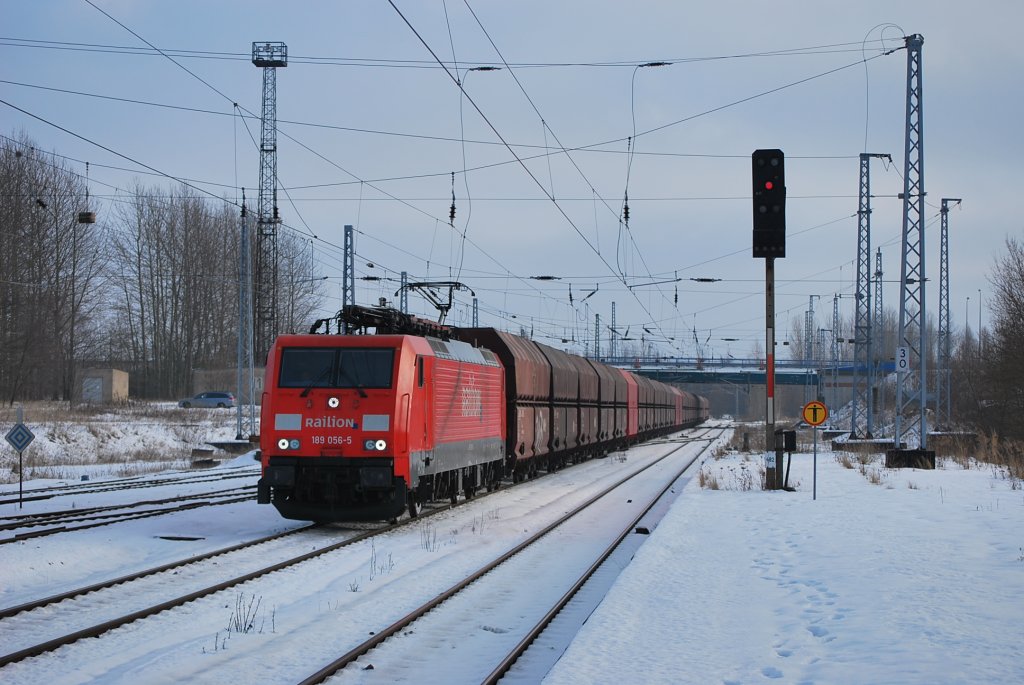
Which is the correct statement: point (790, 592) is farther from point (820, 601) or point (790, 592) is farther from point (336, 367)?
point (336, 367)

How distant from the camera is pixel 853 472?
2762cm

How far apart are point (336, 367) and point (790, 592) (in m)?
7.68

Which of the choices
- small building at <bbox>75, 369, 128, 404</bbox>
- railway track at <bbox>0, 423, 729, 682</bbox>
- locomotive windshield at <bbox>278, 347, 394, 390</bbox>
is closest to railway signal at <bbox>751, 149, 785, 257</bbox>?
locomotive windshield at <bbox>278, 347, 394, 390</bbox>

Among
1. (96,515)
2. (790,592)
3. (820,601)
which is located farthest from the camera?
(96,515)

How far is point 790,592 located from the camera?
1062 centimetres

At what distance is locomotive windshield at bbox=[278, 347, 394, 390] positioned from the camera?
15484 millimetres

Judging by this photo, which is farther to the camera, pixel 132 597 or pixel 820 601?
pixel 132 597

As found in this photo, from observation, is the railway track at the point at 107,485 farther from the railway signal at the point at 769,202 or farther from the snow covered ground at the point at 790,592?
the railway signal at the point at 769,202

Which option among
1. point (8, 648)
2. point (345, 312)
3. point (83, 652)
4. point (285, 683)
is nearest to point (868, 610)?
point (285, 683)

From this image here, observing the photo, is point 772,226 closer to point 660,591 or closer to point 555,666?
point 660,591

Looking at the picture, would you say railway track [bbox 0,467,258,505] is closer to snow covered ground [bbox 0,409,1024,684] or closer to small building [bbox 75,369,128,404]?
snow covered ground [bbox 0,409,1024,684]

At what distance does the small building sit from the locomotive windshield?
1759 inches

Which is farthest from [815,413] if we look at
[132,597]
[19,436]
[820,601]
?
[19,436]

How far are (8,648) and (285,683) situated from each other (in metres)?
2.49
